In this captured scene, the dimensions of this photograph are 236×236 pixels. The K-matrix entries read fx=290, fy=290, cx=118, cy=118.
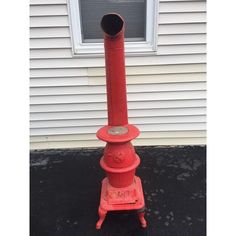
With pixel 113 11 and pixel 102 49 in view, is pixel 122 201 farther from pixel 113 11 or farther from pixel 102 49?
pixel 113 11

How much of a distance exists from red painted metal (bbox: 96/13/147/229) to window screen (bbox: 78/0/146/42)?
1.09 meters

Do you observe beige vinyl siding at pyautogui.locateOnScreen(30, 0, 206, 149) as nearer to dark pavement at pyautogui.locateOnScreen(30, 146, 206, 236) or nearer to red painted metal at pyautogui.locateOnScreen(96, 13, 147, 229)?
dark pavement at pyautogui.locateOnScreen(30, 146, 206, 236)

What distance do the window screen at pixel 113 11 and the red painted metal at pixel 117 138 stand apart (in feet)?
3.58

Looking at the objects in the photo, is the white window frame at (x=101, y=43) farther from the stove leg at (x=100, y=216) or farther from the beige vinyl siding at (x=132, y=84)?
the stove leg at (x=100, y=216)

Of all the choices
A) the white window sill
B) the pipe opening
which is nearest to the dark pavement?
the white window sill

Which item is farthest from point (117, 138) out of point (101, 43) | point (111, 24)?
point (101, 43)

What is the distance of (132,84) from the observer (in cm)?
324

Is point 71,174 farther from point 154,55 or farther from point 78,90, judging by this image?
point 154,55

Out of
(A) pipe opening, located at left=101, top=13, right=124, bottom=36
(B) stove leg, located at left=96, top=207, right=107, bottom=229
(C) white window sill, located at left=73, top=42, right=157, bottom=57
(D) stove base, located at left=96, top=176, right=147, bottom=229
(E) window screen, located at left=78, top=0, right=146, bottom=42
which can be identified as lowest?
(B) stove leg, located at left=96, top=207, right=107, bottom=229

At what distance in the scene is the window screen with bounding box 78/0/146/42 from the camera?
9.55 feet

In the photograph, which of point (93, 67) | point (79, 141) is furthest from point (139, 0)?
point (79, 141)

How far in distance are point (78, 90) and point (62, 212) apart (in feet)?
4.32

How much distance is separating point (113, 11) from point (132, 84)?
31.2 inches

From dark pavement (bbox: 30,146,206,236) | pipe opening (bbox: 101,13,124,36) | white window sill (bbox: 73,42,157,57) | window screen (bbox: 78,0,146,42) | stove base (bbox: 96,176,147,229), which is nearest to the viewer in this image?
pipe opening (bbox: 101,13,124,36)
